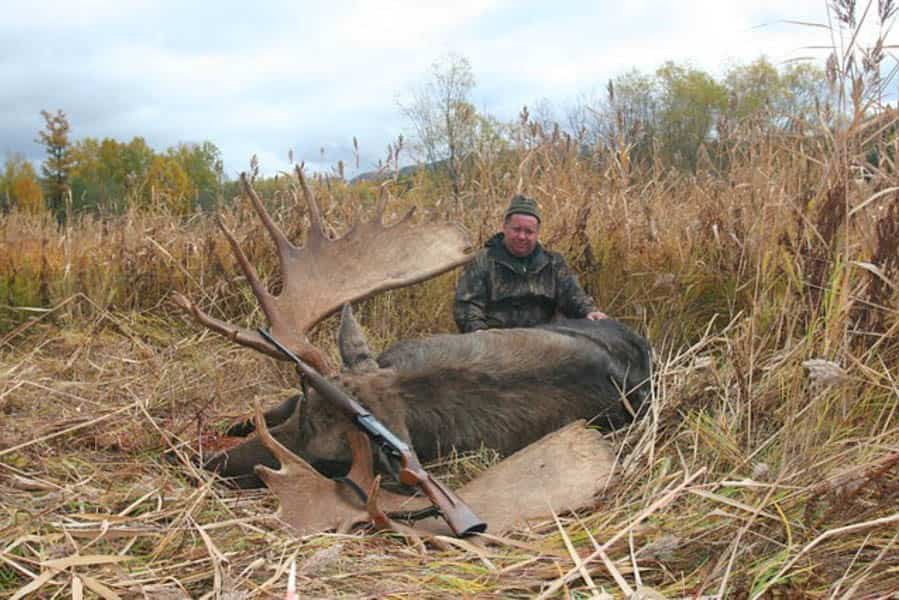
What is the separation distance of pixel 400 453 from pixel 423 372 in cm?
59

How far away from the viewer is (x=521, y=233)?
14.9ft

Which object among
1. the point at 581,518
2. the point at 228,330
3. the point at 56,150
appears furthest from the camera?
the point at 56,150

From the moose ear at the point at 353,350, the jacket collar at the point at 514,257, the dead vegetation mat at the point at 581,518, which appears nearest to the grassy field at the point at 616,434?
the dead vegetation mat at the point at 581,518

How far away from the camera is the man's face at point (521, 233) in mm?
4539

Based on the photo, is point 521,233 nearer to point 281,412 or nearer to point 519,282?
point 519,282

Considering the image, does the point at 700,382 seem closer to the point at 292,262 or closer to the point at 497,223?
the point at 292,262

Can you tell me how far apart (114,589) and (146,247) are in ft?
12.2

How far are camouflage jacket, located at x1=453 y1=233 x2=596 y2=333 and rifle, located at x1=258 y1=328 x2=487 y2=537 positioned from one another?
1644mm

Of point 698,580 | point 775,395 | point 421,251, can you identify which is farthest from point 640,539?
point 421,251

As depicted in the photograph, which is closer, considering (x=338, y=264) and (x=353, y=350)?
(x=353, y=350)

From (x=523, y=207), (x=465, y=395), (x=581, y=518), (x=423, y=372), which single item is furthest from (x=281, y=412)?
(x=523, y=207)

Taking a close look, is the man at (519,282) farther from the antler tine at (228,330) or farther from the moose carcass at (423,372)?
the antler tine at (228,330)

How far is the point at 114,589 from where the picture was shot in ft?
6.68

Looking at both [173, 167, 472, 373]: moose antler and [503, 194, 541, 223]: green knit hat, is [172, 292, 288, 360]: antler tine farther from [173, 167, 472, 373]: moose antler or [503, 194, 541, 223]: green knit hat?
[503, 194, 541, 223]: green knit hat
